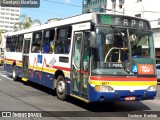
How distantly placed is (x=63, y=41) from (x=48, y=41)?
5.19ft

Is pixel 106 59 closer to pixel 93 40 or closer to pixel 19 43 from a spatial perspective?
pixel 93 40

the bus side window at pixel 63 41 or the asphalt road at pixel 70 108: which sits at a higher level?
the bus side window at pixel 63 41

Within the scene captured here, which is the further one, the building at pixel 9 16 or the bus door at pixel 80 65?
the building at pixel 9 16

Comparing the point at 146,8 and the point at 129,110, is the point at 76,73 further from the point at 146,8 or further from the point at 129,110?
the point at 146,8

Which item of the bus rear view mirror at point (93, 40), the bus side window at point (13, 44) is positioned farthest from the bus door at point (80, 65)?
the bus side window at point (13, 44)

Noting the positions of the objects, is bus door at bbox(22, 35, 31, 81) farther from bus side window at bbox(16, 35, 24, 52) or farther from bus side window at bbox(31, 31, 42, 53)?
bus side window at bbox(31, 31, 42, 53)

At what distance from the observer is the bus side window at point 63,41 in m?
11.2

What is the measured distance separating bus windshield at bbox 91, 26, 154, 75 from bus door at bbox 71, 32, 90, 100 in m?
0.58

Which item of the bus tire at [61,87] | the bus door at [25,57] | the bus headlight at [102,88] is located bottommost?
the bus tire at [61,87]

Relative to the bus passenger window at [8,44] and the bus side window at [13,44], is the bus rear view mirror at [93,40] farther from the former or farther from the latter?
the bus passenger window at [8,44]

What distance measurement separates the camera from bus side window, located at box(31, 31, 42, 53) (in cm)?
1416

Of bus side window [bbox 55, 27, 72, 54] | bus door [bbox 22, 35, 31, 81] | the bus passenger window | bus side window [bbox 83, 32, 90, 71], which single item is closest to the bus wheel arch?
bus side window [bbox 55, 27, 72, 54]

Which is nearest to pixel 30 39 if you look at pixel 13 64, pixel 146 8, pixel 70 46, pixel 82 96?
pixel 13 64

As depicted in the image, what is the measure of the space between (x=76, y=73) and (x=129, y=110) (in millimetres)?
2064
